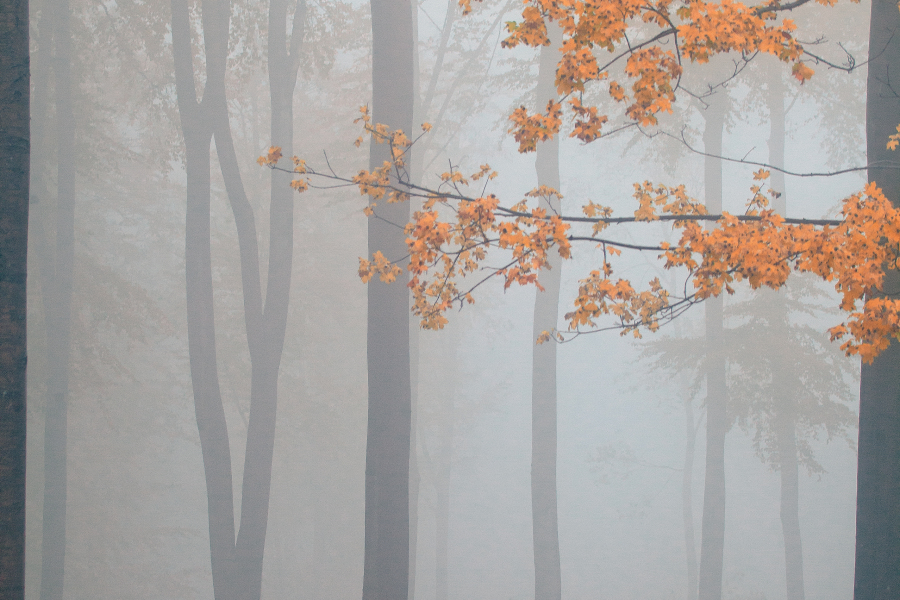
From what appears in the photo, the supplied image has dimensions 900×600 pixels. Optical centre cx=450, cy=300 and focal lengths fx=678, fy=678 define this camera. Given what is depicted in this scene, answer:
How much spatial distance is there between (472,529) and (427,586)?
5242mm

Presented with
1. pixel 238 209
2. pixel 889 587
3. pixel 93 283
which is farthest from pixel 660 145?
pixel 93 283

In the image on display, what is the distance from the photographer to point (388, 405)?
6.19 m

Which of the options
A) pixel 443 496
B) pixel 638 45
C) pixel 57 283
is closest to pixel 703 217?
pixel 638 45

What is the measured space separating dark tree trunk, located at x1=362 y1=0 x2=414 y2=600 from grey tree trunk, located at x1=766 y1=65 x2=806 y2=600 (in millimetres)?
9237

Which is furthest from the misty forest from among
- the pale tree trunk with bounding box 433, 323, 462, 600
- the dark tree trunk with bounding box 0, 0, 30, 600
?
the pale tree trunk with bounding box 433, 323, 462, 600

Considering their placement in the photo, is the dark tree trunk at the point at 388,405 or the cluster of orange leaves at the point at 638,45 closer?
the cluster of orange leaves at the point at 638,45

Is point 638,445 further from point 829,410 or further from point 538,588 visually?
point 538,588

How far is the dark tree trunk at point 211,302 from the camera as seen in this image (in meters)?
9.46

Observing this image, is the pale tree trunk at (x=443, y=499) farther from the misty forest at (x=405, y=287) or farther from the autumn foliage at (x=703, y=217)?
the autumn foliage at (x=703, y=217)

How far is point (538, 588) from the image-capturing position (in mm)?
11062

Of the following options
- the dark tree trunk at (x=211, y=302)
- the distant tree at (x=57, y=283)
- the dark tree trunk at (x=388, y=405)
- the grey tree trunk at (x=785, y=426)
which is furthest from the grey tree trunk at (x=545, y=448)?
the distant tree at (x=57, y=283)

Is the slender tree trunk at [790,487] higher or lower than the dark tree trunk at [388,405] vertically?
lower

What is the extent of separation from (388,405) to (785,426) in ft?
33.7

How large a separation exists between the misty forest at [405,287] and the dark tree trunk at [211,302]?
1.7 inches
